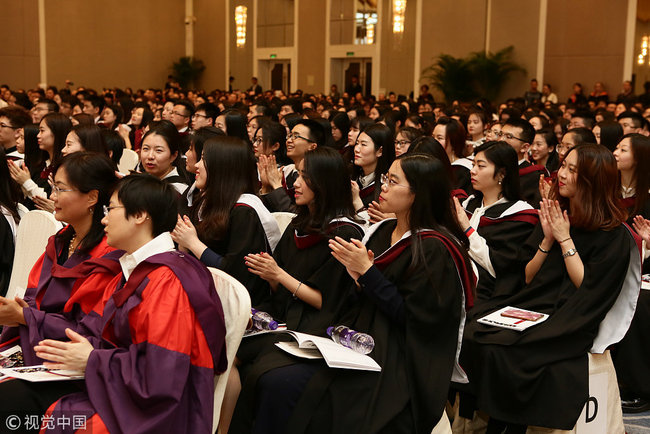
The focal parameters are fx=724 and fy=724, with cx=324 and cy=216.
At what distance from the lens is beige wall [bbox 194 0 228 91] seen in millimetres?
26734

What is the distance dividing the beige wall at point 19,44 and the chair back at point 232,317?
22188mm

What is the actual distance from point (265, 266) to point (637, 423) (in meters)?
2.43

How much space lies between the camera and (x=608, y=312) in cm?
380

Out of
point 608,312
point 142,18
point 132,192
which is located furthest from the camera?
point 142,18

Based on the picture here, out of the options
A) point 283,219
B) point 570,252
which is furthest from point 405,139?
point 570,252

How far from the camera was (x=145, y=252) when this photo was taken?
297 cm

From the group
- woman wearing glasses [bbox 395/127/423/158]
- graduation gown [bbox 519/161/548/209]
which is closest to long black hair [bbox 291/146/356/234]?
woman wearing glasses [bbox 395/127/423/158]

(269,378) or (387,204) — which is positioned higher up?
(387,204)

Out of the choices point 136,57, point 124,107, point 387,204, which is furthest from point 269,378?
point 136,57

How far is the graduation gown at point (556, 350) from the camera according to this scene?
3604mm

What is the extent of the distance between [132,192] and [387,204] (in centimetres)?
119

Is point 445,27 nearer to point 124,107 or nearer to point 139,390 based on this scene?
point 124,107

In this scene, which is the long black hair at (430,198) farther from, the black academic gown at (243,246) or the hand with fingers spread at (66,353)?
the hand with fingers spread at (66,353)

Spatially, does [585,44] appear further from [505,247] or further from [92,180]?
[92,180]
